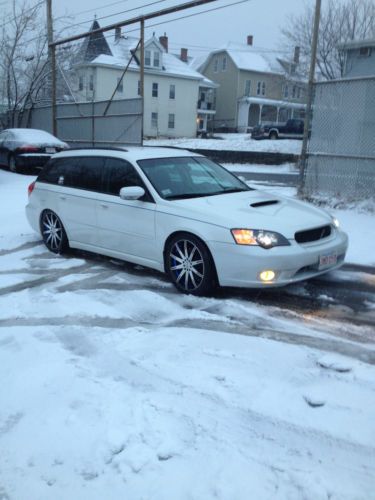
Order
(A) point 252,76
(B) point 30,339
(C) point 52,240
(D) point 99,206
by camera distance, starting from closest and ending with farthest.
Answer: (B) point 30,339 → (D) point 99,206 → (C) point 52,240 → (A) point 252,76

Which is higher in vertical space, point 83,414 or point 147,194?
point 147,194

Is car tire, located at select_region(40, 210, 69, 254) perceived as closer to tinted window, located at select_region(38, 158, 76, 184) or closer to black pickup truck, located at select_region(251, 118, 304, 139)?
tinted window, located at select_region(38, 158, 76, 184)

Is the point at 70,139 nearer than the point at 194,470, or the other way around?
the point at 194,470

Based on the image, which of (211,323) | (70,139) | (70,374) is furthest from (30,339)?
(70,139)

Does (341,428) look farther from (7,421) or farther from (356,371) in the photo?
(7,421)

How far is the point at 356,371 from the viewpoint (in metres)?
3.69

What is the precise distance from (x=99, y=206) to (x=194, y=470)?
4.28 m

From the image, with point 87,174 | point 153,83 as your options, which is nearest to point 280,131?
point 153,83

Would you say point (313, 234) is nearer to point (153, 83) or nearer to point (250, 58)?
point (153, 83)

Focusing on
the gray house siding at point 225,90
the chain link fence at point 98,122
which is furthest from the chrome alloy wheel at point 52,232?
the gray house siding at point 225,90

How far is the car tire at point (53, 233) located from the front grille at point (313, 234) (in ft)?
11.1

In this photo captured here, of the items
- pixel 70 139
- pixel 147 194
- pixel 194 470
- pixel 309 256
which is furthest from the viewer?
pixel 70 139

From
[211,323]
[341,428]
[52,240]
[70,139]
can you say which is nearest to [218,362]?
[211,323]

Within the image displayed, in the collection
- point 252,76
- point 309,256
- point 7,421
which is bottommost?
point 7,421
